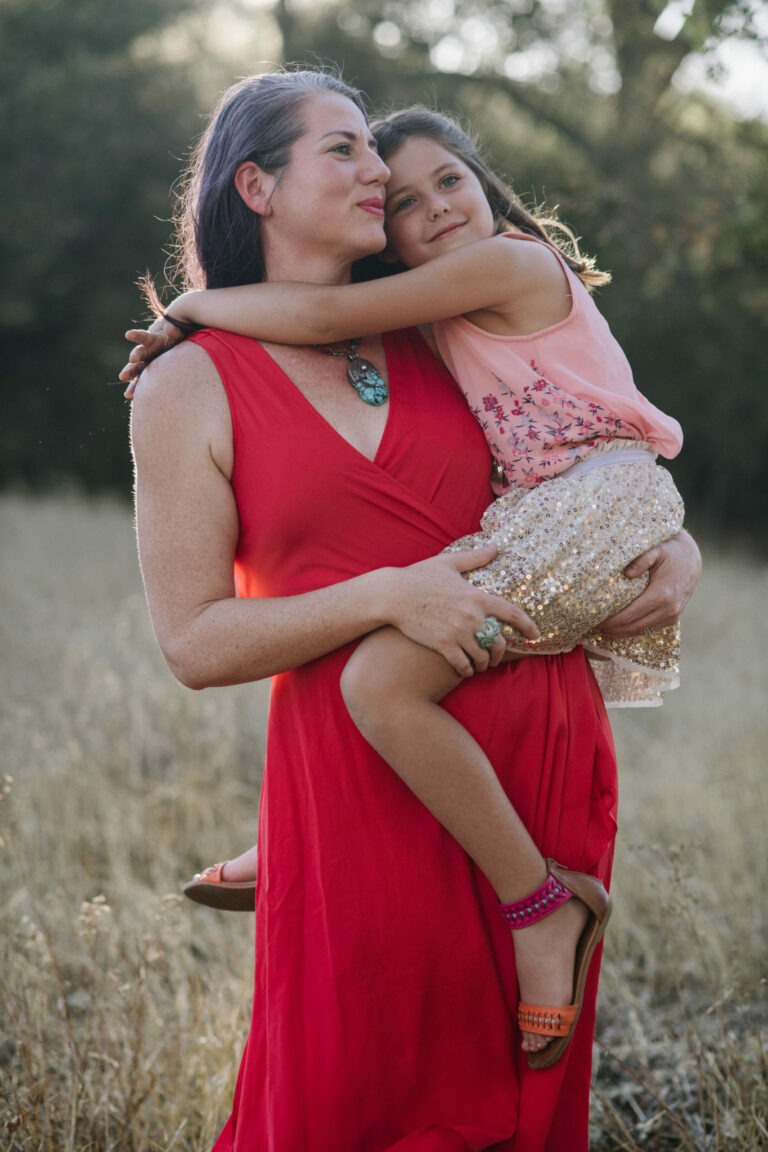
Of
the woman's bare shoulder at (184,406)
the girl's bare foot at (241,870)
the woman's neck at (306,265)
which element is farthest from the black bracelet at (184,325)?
the girl's bare foot at (241,870)

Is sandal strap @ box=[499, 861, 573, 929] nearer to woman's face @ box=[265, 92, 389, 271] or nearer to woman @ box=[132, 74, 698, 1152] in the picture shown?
woman @ box=[132, 74, 698, 1152]

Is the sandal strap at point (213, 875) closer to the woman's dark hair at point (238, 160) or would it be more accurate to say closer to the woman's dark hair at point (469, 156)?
the woman's dark hair at point (238, 160)

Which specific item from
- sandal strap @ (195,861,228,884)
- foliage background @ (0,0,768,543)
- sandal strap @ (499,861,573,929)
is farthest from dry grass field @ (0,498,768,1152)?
foliage background @ (0,0,768,543)

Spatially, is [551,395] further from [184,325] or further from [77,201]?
[77,201]

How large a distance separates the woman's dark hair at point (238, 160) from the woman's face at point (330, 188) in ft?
0.10

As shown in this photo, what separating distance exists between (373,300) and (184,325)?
0.35 m

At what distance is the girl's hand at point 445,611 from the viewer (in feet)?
5.73

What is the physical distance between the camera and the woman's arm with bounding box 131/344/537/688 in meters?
1.76

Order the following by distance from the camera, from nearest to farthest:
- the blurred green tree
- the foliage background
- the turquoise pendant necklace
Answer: the turquoise pendant necklace → the foliage background → the blurred green tree

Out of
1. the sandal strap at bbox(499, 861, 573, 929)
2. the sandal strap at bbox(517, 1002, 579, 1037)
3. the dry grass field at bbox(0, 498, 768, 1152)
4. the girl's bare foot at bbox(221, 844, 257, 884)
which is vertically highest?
the sandal strap at bbox(499, 861, 573, 929)

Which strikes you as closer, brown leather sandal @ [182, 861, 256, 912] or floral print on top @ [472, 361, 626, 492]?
floral print on top @ [472, 361, 626, 492]

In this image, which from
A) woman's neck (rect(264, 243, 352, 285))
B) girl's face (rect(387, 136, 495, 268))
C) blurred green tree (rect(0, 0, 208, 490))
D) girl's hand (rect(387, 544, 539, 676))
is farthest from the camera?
blurred green tree (rect(0, 0, 208, 490))

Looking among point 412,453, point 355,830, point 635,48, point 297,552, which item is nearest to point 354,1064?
point 355,830

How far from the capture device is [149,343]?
1.95m
